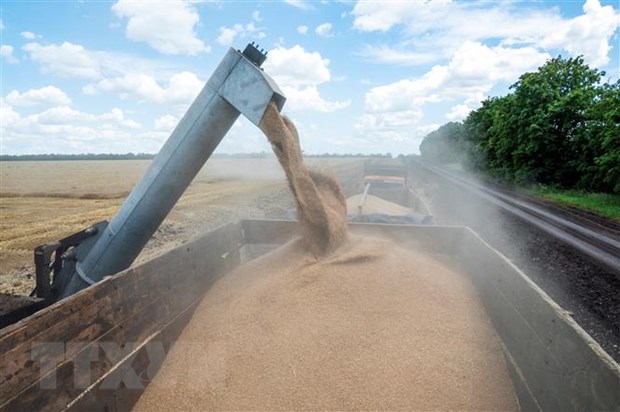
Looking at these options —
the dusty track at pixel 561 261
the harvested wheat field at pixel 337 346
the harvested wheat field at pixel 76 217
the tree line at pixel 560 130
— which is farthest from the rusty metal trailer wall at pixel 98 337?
the tree line at pixel 560 130

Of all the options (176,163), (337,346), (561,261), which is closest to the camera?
(337,346)

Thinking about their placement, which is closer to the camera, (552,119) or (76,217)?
(76,217)

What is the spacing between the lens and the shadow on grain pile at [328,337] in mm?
3258

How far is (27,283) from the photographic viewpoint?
801 cm

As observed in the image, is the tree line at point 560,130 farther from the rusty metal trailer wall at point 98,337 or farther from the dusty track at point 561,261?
the rusty metal trailer wall at point 98,337

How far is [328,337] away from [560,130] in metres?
25.1

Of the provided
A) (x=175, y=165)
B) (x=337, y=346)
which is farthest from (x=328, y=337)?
(x=175, y=165)

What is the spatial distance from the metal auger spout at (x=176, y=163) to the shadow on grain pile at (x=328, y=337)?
352 mm

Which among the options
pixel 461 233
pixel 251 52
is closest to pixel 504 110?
pixel 461 233

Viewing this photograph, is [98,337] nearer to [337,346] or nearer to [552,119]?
[337,346]

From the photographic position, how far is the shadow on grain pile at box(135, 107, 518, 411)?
3258 millimetres

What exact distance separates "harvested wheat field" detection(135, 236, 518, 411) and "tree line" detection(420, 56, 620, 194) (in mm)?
16788

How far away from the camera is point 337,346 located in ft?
11.9

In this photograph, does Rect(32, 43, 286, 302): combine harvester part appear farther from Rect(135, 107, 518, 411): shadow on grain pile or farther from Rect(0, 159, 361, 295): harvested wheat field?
Rect(0, 159, 361, 295): harvested wheat field
